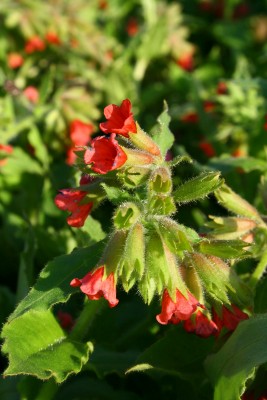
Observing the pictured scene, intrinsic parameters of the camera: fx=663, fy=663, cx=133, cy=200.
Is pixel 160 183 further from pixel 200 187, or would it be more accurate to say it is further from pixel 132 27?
pixel 132 27

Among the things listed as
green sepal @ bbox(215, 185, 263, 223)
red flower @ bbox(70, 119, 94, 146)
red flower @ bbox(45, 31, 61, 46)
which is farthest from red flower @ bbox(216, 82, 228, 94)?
green sepal @ bbox(215, 185, 263, 223)

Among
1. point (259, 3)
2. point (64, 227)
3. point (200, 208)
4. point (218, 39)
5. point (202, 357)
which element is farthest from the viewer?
point (259, 3)

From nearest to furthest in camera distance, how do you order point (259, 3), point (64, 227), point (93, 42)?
point (64, 227), point (93, 42), point (259, 3)

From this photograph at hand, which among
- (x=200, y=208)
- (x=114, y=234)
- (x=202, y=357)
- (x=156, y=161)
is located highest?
(x=156, y=161)

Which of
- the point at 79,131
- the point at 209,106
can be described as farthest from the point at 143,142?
the point at 209,106

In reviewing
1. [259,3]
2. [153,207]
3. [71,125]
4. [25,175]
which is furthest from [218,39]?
[153,207]

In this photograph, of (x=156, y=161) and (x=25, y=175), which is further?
(x=25, y=175)

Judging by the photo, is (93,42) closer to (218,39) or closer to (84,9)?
(84,9)

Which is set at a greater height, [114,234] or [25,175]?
[114,234]
